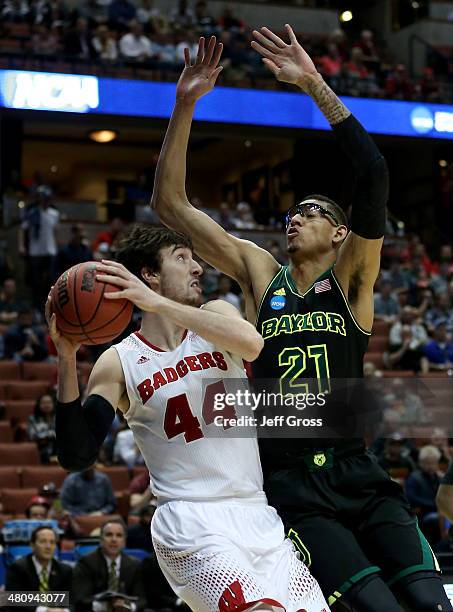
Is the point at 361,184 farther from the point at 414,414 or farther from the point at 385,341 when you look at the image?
the point at 385,341

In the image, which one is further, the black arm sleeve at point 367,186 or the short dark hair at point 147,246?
the black arm sleeve at point 367,186

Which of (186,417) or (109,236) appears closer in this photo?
(186,417)

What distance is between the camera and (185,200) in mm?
5004

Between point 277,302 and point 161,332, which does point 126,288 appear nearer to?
point 161,332

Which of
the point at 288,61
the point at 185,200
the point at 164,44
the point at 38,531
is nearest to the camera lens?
the point at 288,61

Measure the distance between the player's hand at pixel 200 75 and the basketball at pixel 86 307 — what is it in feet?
4.34

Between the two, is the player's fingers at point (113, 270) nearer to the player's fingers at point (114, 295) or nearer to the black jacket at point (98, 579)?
the player's fingers at point (114, 295)

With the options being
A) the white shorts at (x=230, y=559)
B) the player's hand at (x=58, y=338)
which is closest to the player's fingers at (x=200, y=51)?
the player's hand at (x=58, y=338)

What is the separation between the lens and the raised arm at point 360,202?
4.48m

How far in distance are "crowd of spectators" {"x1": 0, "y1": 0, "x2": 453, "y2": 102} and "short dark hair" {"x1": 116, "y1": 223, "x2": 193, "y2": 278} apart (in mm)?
14924

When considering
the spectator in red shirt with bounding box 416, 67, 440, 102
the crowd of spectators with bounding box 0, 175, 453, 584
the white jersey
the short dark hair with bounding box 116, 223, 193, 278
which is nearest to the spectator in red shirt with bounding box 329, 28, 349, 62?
the spectator in red shirt with bounding box 416, 67, 440, 102

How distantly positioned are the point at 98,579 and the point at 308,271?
490 centimetres

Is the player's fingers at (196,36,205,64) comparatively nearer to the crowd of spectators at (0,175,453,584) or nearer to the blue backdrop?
the crowd of spectators at (0,175,453,584)

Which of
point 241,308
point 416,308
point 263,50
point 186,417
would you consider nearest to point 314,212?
point 263,50
